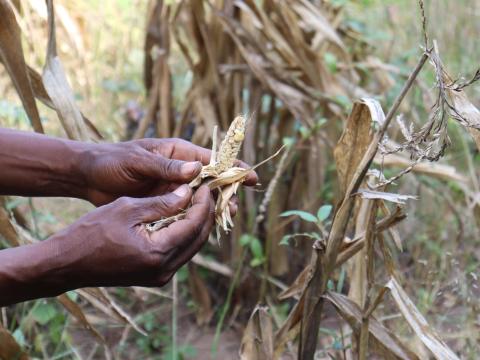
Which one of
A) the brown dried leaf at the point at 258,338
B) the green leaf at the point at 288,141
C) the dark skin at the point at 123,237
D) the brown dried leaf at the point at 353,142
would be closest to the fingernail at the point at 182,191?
the dark skin at the point at 123,237

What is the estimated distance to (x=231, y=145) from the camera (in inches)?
51.1

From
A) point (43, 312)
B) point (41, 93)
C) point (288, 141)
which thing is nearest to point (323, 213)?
point (288, 141)

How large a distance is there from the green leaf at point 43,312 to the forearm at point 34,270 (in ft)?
2.92

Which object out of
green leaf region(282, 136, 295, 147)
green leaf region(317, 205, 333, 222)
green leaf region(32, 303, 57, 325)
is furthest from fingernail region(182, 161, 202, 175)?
green leaf region(32, 303, 57, 325)

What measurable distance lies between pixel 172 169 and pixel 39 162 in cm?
32

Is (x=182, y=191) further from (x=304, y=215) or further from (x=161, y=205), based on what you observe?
(x=304, y=215)

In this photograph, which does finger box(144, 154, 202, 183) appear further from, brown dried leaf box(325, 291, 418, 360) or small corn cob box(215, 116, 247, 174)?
brown dried leaf box(325, 291, 418, 360)

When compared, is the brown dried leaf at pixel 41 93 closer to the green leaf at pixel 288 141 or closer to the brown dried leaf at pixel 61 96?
the brown dried leaf at pixel 61 96

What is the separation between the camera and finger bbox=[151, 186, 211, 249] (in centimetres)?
108

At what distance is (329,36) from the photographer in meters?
2.33

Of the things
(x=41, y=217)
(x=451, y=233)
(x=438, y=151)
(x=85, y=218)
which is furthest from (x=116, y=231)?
(x=451, y=233)

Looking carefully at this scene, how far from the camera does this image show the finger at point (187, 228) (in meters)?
1.08

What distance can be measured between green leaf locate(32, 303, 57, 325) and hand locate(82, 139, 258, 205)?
0.65m

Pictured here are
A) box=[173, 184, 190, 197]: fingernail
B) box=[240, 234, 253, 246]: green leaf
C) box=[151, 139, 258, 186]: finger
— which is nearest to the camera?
box=[173, 184, 190, 197]: fingernail
